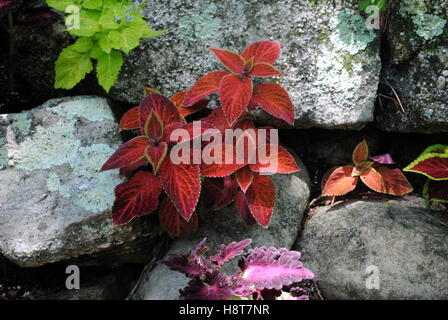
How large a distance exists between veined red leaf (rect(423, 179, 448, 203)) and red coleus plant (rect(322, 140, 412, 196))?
0.46ft

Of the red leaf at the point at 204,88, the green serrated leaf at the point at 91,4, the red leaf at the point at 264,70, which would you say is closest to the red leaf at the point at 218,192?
the red leaf at the point at 204,88

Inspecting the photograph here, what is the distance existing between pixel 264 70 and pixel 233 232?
0.72m

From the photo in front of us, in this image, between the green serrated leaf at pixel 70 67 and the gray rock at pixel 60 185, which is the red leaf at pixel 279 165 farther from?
the green serrated leaf at pixel 70 67

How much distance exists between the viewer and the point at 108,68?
212 centimetres

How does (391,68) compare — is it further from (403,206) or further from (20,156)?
(20,156)

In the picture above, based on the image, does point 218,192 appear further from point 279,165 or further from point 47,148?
point 47,148

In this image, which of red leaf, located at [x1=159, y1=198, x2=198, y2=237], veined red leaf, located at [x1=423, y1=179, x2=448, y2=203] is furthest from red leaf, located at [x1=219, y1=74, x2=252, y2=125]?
veined red leaf, located at [x1=423, y1=179, x2=448, y2=203]

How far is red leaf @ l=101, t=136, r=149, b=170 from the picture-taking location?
177 cm

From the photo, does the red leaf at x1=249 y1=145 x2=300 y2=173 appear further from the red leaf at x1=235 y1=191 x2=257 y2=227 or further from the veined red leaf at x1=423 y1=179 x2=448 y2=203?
the veined red leaf at x1=423 y1=179 x2=448 y2=203

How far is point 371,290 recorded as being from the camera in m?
1.92

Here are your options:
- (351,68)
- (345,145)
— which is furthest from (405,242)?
(351,68)

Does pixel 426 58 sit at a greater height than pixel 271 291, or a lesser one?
greater

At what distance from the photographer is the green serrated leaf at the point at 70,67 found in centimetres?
216

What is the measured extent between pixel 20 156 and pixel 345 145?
159cm
